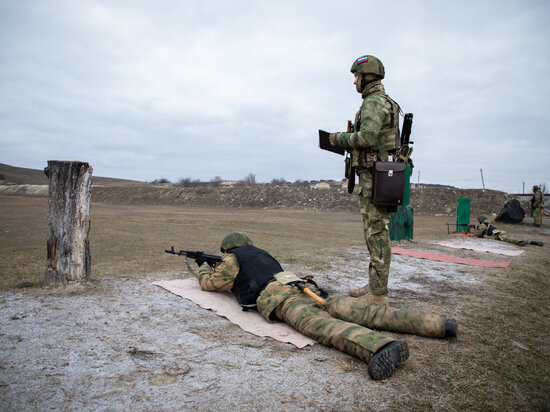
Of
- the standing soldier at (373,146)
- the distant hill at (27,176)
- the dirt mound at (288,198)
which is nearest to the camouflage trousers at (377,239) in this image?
the standing soldier at (373,146)

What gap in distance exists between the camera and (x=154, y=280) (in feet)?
14.5

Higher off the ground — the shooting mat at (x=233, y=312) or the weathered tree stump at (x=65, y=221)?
the weathered tree stump at (x=65, y=221)

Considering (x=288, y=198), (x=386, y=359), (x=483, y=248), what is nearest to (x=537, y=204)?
(x=483, y=248)

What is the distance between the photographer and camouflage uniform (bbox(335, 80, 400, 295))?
333 cm

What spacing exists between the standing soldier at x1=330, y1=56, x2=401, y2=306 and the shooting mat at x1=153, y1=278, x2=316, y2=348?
104 cm

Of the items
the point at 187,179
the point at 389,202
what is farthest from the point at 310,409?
the point at 187,179

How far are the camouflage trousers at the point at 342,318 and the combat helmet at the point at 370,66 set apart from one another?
228cm

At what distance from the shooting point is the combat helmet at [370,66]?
3539mm

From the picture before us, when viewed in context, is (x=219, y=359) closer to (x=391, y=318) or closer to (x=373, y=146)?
(x=391, y=318)

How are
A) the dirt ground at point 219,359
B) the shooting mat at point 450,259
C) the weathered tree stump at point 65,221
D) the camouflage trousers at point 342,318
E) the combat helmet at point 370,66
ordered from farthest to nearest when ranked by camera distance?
the shooting mat at point 450,259, the weathered tree stump at point 65,221, the combat helmet at point 370,66, the camouflage trousers at point 342,318, the dirt ground at point 219,359

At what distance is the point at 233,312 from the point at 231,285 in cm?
37

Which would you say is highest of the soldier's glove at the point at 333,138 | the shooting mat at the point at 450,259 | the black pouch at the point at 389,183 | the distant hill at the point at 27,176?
the distant hill at the point at 27,176

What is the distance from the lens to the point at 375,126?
130 inches

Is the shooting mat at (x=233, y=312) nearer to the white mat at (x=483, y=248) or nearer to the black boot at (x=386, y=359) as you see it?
the black boot at (x=386, y=359)
